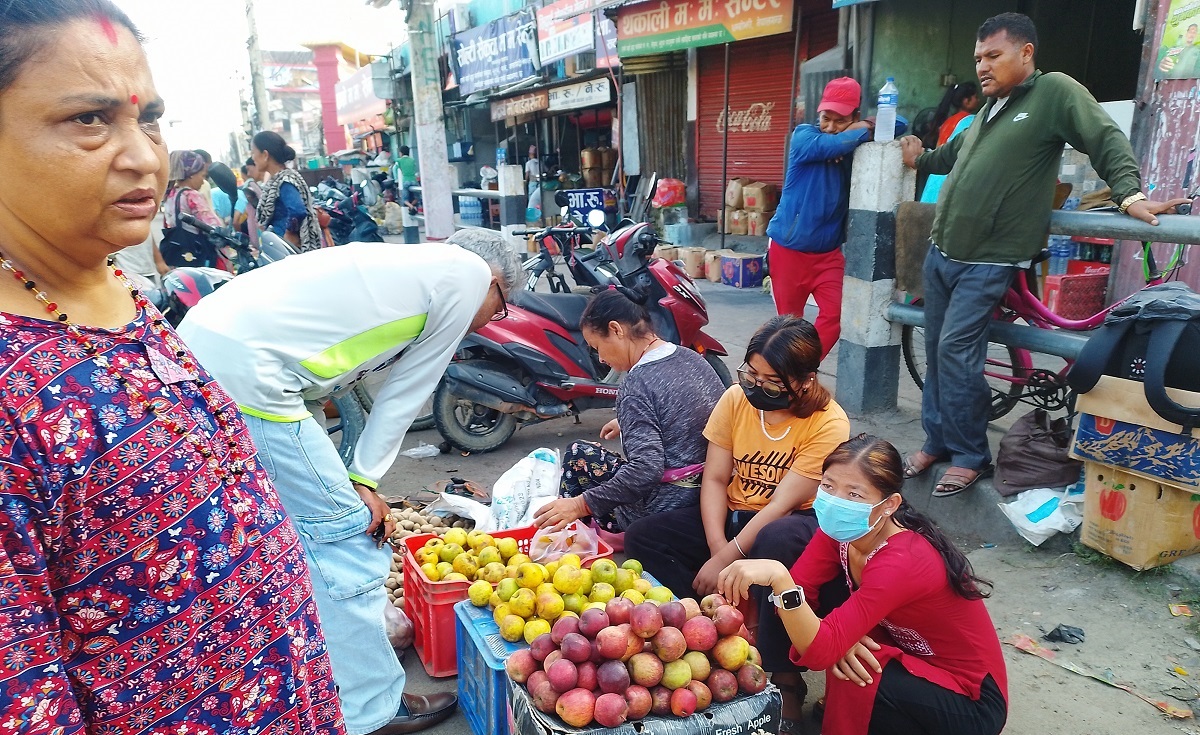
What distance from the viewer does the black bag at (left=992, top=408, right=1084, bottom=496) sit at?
3.43 metres

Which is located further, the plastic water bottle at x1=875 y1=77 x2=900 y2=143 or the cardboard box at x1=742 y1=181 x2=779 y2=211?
the cardboard box at x1=742 y1=181 x2=779 y2=211

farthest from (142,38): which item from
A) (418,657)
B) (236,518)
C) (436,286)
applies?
(418,657)

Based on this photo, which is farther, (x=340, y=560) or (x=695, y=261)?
(x=695, y=261)

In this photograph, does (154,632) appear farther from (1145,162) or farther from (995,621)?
(1145,162)

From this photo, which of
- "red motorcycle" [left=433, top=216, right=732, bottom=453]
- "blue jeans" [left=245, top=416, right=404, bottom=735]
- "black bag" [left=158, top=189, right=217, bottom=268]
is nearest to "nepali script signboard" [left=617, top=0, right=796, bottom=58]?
"red motorcycle" [left=433, top=216, right=732, bottom=453]

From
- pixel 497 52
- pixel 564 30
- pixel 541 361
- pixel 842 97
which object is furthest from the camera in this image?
pixel 497 52

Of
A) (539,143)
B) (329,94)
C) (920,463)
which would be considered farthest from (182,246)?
(329,94)

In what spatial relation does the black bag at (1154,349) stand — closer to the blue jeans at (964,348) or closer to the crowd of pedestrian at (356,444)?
the crowd of pedestrian at (356,444)

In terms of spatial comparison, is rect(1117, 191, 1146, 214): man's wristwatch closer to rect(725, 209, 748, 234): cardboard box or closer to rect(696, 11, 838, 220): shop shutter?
rect(696, 11, 838, 220): shop shutter

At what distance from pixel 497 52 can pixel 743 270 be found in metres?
9.34

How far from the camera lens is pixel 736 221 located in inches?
436

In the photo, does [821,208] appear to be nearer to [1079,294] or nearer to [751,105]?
[1079,294]

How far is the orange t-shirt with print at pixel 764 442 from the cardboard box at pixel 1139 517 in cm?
110

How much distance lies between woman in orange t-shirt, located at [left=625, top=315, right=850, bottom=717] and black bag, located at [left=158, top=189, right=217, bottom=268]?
4933mm
